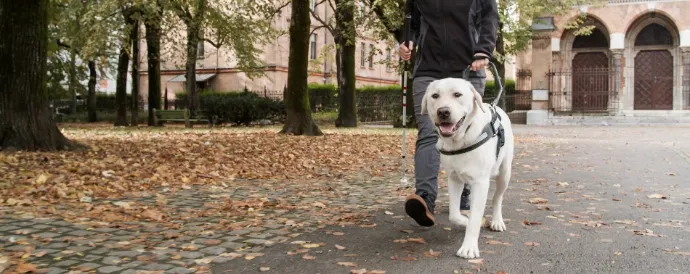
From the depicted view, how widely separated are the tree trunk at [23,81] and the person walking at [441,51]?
28.4 feet

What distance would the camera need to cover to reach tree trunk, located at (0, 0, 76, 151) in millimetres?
11227

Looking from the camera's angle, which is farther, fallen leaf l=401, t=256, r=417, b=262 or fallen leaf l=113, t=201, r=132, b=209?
fallen leaf l=113, t=201, r=132, b=209

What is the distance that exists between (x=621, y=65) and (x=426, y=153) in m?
31.3

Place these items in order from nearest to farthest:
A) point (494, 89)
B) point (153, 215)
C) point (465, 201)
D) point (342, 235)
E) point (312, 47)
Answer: point (342, 235)
point (465, 201)
point (153, 215)
point (494, 89)
point (312, 47)

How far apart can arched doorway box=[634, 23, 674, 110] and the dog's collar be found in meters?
32.1

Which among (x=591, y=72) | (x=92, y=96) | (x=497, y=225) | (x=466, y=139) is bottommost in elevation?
(x=497, y=225)

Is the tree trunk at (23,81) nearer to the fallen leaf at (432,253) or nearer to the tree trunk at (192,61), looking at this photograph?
the fallen leaf at (432,253)

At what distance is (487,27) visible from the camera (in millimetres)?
5027

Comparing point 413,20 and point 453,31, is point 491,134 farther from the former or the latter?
point 413,20

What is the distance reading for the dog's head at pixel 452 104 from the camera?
414cm

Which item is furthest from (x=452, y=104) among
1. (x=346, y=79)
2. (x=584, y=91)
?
(x=584, y=91)

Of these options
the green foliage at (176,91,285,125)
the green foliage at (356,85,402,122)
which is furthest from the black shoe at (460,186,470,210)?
the green foliage at (356,85,402,122)

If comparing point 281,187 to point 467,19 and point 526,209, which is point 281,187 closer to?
point 526,209

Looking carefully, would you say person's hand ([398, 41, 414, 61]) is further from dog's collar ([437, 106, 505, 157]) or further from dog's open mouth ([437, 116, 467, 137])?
dog's open mouth ([437, 116, 467, 137])
